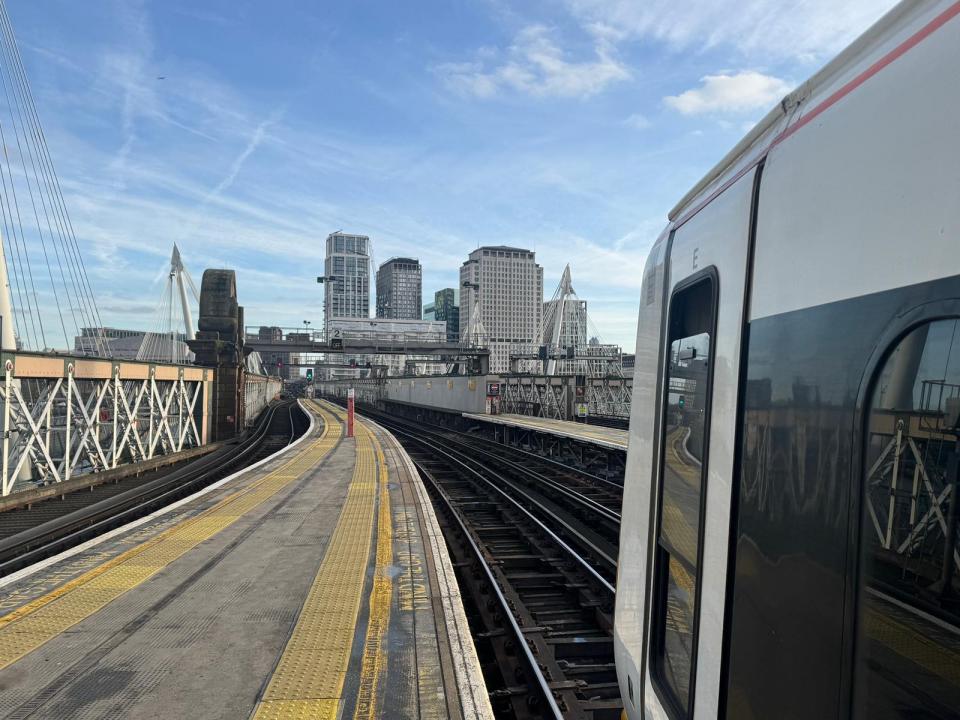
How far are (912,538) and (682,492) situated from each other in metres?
1.30

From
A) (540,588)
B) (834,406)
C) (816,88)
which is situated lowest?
(540,588)

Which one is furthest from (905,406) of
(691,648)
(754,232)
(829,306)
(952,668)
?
(691,648)

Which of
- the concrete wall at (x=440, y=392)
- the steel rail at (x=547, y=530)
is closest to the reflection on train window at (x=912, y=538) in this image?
the steel rail at (x=547, y=530)

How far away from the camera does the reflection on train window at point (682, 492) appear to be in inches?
100

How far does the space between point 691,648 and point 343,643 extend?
3771mm

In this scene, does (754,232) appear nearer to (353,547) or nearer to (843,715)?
(843,715)

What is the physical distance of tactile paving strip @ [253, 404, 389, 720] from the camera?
4.38 m

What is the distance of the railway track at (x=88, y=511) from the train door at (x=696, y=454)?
891 centimetres

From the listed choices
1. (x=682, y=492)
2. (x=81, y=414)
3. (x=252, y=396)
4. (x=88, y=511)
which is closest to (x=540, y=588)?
(x=682, y=492)

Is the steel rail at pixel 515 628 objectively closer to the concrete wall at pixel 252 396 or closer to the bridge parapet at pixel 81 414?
the bridge parapet at pixel 81 414

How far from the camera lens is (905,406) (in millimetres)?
1480

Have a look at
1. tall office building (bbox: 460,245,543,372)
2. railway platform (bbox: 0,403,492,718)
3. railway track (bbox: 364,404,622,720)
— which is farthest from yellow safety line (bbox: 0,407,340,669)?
tall office building (bbox: 460,245,543,372)

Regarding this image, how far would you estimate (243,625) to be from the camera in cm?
570

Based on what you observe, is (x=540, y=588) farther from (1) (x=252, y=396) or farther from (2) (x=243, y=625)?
(1) (x=252, y=396)
